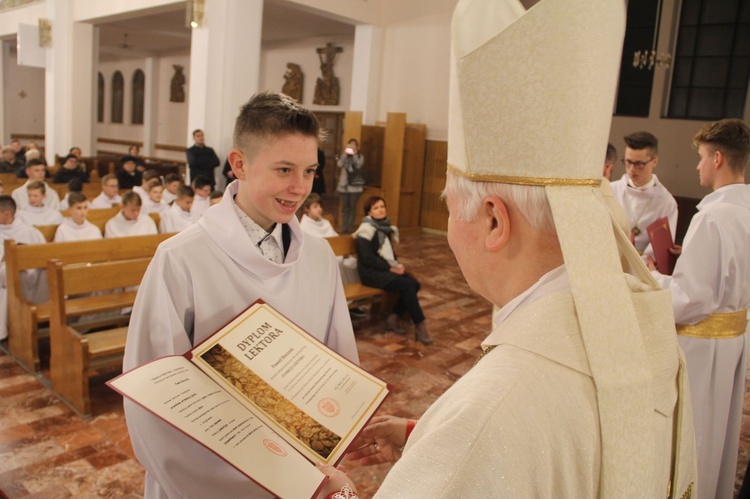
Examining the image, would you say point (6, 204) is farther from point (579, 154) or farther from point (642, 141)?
point (579, 154)

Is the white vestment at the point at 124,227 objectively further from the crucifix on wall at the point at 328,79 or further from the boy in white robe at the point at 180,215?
the crucifix on wall at the point at 328,79

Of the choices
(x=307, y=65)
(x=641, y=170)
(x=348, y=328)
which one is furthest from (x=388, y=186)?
(x=348, y=328)

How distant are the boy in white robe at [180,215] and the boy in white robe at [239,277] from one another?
5.00 metres

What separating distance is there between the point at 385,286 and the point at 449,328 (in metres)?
0.77

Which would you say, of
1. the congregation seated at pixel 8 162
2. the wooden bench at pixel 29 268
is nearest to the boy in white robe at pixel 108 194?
the wooden bench at pixel 29 268

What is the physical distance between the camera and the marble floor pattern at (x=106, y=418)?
3004mm

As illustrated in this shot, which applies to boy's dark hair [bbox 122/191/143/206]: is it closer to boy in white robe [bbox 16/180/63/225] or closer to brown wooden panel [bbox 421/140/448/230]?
boy in white robe [bbox 16/180/63/225]

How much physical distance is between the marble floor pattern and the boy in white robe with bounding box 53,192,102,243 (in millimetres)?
1302

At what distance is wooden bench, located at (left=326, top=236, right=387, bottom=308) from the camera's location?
5.53 metres

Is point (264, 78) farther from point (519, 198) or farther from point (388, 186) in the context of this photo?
point (519, 198)

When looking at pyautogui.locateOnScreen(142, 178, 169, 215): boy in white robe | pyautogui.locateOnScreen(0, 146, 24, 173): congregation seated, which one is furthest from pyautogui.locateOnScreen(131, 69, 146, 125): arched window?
pyautogui.locateOnScreen(142, 178, 169, 215): boy in white robe

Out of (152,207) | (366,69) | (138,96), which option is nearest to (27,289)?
(152,207)

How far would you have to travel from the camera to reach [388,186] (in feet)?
35.9

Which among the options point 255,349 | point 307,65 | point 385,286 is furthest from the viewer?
point 307,65
